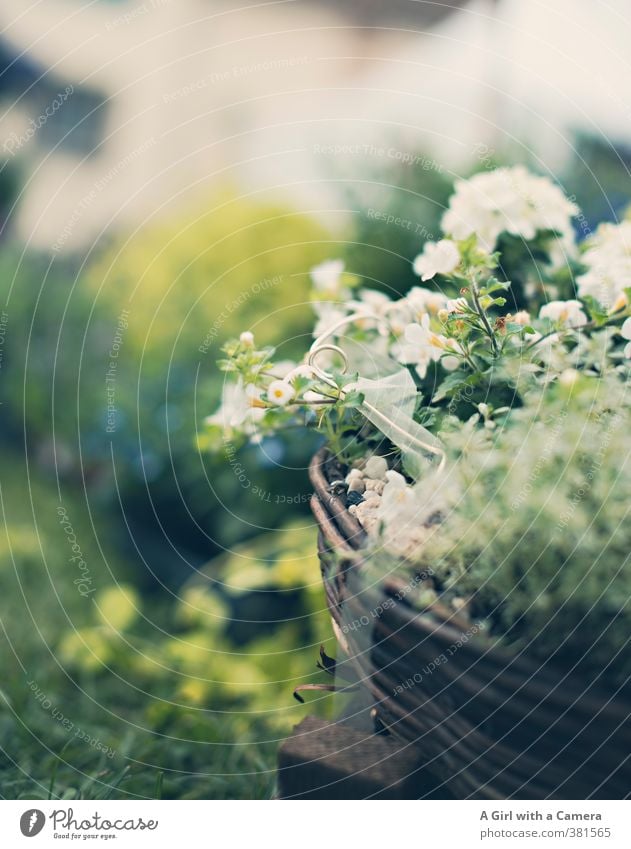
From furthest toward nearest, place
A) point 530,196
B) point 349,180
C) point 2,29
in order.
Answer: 1. point 2,29
2. point 349,180
3. point 530,196

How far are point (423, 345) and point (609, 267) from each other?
0.69 feet

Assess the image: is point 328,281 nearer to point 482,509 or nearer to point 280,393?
point 280,393

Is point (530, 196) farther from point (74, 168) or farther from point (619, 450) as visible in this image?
point (74, 168)

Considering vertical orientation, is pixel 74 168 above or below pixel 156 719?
above

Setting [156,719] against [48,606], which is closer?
[156,719]

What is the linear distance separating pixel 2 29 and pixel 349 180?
5.29ft

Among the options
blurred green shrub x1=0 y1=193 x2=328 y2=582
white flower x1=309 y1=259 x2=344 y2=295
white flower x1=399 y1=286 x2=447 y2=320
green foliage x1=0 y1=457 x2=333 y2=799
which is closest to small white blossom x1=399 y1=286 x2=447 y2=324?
white flower x1=399 y1=286 x2=447 y2=320

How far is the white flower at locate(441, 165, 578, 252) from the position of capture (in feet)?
2.29

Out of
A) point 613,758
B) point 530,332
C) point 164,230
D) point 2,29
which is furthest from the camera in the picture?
point 2,29

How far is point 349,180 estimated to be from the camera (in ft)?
4.36

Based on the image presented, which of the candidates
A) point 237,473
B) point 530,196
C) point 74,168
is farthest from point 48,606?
point 74,168

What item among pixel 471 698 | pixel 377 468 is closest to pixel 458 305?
pixel 377 468

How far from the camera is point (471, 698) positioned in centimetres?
50

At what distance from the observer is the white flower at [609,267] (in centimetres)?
66
